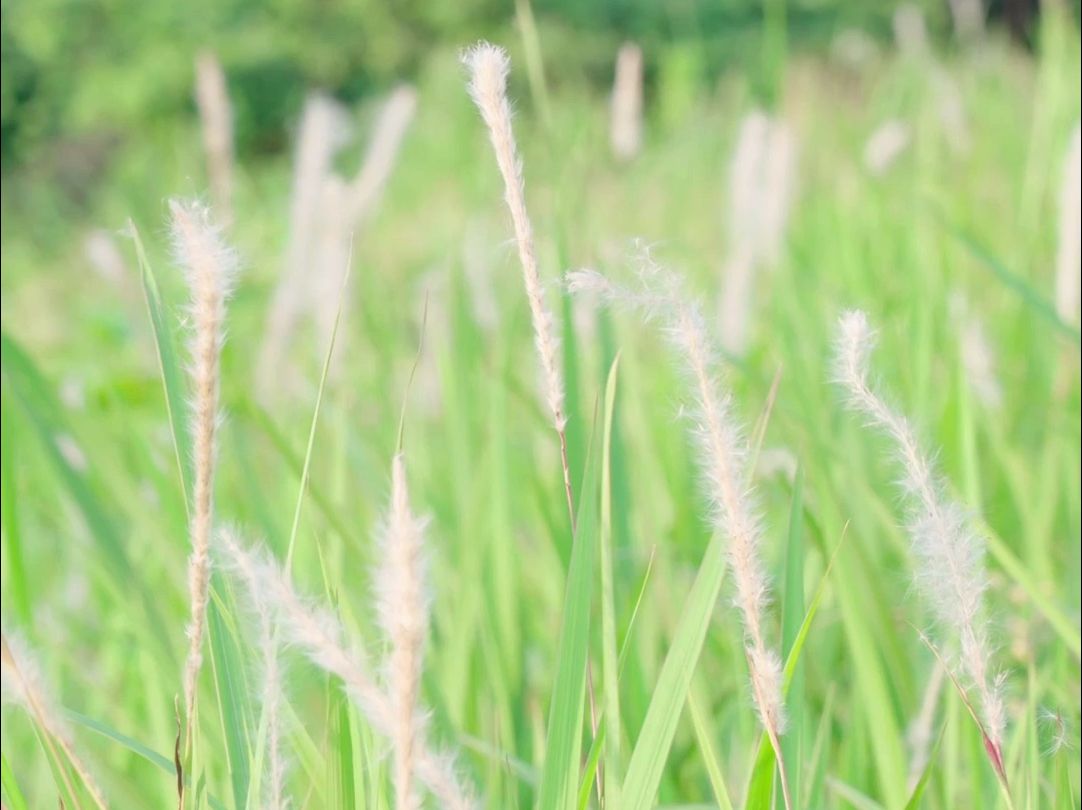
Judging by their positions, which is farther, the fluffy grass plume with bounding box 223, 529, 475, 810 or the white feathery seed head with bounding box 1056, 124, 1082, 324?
the white feathery seed head with bounding box 1056, 124, 1082, 324

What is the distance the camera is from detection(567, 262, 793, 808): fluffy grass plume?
0.26 metres

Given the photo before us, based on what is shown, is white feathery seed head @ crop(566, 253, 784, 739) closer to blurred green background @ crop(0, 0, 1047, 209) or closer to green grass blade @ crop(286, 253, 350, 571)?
green grass blade @ crop(286, 253, 350, 571)

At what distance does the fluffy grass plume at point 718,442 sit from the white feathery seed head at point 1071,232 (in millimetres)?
339

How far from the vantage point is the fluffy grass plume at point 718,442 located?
0.85 ft

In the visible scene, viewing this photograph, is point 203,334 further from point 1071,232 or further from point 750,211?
point 750,211

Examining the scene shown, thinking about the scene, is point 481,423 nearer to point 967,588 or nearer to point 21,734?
point 21,734

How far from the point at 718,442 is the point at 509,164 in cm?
7

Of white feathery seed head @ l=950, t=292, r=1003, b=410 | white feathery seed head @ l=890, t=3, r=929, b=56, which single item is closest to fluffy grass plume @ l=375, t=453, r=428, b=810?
white feathery seed head @ l=950, t=292, r=1003, b=410

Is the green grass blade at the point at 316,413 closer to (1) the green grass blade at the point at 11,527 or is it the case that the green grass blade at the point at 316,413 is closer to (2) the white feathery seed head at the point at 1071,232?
(1) the green grass blade at the point at 11,527

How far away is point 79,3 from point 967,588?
856 cm

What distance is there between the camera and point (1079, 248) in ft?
2.04

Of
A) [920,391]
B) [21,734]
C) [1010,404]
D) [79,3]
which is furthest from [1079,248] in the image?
[79,3]

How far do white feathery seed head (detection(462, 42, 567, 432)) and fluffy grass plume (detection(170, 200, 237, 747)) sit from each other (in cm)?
6

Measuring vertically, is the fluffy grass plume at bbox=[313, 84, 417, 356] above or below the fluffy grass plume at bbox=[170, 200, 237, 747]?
above
